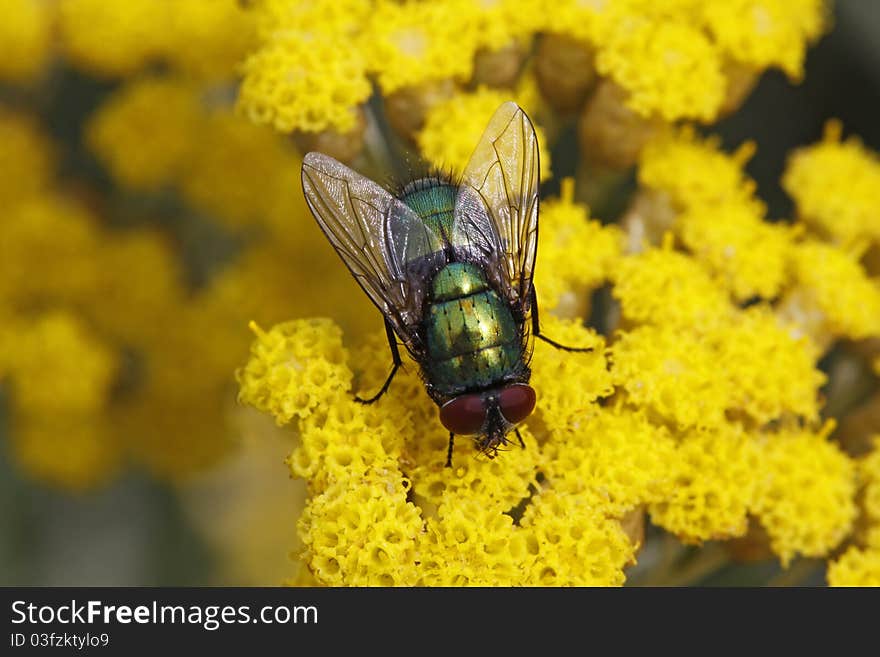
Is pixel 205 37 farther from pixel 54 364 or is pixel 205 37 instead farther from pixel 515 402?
pixel 515 402

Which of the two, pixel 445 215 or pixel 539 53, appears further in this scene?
pixel 539 53

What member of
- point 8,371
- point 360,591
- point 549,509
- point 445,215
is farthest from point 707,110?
point 8,371

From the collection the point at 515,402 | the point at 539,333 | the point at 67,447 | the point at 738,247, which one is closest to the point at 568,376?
the point at 539,333

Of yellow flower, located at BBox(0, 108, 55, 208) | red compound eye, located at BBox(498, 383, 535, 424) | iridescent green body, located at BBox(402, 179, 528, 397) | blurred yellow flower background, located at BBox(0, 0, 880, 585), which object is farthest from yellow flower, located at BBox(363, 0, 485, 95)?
yellow flower, located at BBox(0, 108, 55, 208)

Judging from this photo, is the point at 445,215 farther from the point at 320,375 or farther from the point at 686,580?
the point at 686,580

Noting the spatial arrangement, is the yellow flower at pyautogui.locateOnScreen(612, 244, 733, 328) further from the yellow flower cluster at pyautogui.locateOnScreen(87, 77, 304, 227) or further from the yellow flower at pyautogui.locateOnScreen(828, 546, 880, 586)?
the yellow flower cluster at pyautogui.locateOnScreen(87, 77, 304, 227)

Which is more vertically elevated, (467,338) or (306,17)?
(306,17)
